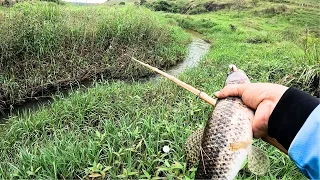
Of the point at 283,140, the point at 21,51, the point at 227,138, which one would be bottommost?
the point at 21,51

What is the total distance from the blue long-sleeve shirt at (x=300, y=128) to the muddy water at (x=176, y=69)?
4.93 meters

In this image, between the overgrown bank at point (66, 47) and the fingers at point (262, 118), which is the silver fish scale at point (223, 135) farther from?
the overgrown bank at point (66, 47)

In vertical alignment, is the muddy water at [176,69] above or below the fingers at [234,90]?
below

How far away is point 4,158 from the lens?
4.00m

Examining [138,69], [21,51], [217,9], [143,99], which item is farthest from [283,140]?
[217,9]

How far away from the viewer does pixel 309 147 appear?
1083mm

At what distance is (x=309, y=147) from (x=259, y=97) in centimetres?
45

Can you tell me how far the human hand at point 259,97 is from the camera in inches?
57.4

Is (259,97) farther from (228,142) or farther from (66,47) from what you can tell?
(66,47)

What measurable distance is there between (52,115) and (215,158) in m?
4.08

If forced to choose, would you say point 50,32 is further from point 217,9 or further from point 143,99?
point 217,9

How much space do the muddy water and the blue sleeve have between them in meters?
5.06

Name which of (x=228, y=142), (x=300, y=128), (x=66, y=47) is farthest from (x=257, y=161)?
(x=66, y=47)

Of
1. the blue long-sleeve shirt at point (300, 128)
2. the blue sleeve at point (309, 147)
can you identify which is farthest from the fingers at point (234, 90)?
the blue sleeve at point (309, 147)
